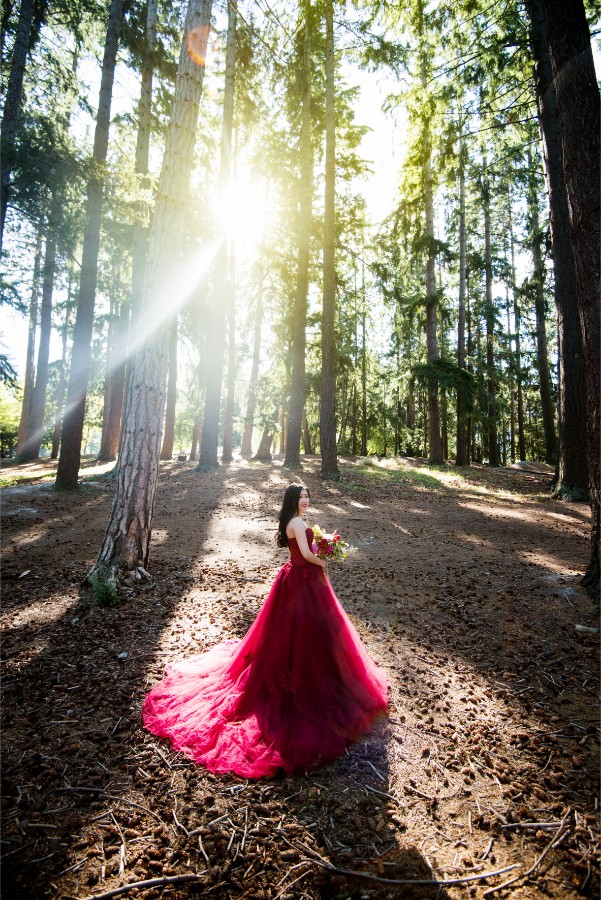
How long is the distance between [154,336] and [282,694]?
5125mm

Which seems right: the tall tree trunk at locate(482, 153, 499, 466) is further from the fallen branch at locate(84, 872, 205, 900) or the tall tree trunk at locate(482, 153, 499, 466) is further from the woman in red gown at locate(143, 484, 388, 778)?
the fallen branch at locate(84, 872, 205, 900)

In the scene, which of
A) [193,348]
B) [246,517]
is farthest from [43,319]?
[246,517]

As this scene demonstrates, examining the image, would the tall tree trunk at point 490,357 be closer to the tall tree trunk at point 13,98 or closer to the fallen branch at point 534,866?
the tall tree trunk at point 13,98

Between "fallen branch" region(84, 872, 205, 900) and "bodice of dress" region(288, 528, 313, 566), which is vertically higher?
"bodice of dress" region(288, 528, 313, 566)

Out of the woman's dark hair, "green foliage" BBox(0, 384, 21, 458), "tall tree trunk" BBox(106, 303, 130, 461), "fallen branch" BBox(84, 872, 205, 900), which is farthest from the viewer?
"green foliage" BBox(0, 384, 21, 458)

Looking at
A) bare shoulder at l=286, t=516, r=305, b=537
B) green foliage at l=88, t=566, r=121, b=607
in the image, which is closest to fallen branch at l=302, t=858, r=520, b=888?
bare shoulder at l=286, t=516, r=305, b=537

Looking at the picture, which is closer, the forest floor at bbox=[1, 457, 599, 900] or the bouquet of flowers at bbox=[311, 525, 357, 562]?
the forest floor at bbox=[1, 457, 599, 900]

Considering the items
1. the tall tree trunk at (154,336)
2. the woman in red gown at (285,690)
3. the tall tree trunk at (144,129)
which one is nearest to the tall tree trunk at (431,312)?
the tall tree trunk at (144,129)

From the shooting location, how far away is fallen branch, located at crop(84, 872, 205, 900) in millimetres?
2150

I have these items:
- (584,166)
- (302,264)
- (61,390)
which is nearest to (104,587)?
(584,166)

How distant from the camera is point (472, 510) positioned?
11539 mm

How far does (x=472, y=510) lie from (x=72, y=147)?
1413cm

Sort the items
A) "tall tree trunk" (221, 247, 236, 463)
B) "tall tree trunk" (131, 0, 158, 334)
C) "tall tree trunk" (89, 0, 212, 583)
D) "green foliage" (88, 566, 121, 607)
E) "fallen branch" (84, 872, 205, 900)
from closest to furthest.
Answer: "fallen branch" (84, 872, 205, 900), "green foliage" (88, 566, 121, 607), "tall tree trunk" (89, 0, 212, 583), "tall tree trunk" (131, 0, 158, 334), "tall tree trunk" (221, 247, 236, 463)

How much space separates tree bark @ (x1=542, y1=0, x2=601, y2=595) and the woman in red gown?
3.81 meters
